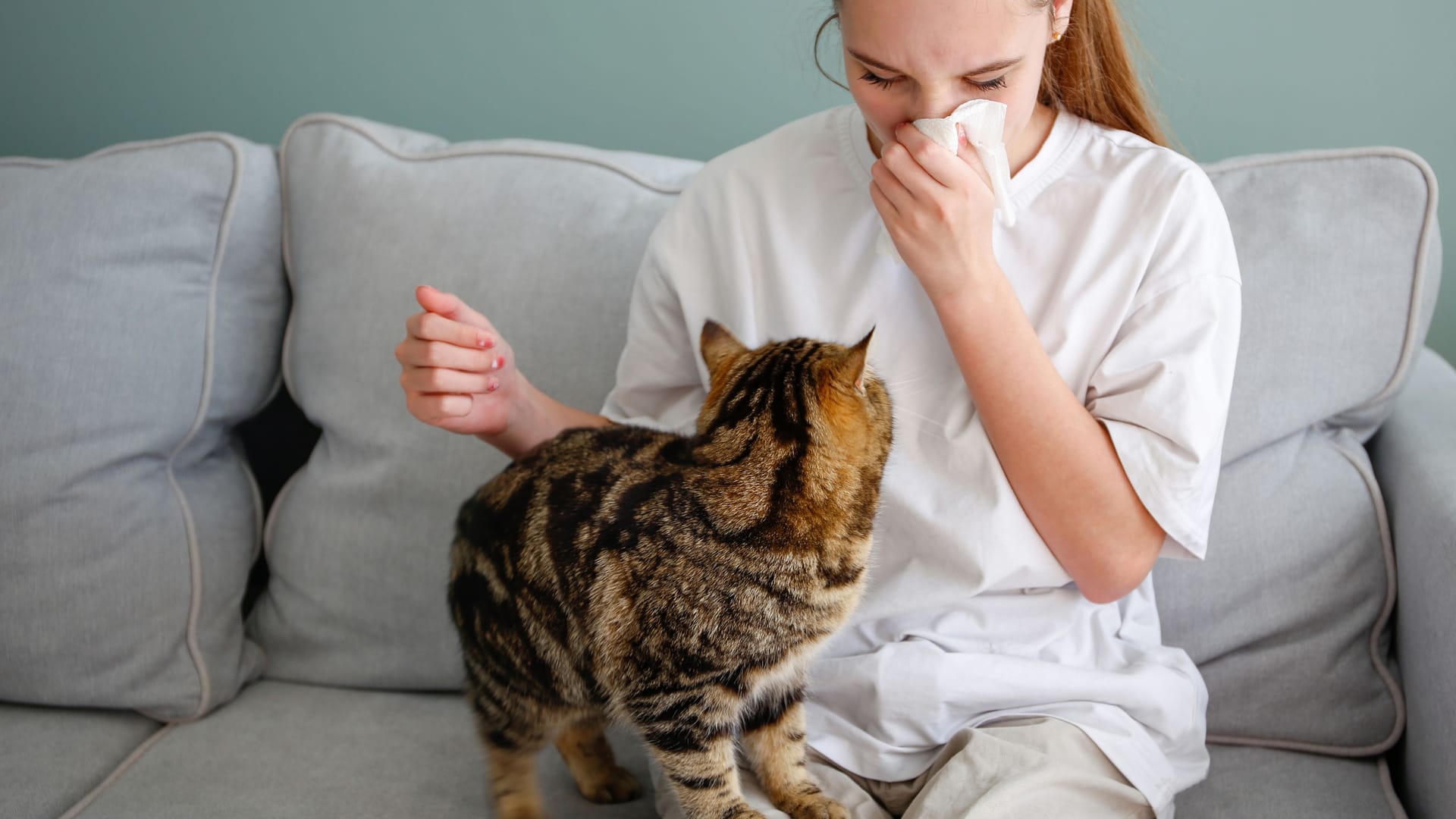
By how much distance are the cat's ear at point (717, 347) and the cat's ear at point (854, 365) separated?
5.7 inches

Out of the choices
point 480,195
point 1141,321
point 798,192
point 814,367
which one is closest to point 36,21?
point 480,195

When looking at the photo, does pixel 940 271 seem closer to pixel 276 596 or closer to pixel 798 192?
pixel 798 192

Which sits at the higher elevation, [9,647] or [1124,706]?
[1124,706]

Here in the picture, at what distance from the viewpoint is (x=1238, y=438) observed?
122 cm

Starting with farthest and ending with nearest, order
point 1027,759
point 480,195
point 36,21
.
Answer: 1. point 36,21
2. point 480,195
3. point 1027,759

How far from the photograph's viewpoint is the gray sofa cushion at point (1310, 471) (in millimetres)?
A: 1188

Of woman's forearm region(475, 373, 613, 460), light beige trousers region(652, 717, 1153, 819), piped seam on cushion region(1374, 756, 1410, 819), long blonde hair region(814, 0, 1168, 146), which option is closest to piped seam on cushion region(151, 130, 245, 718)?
woman's forearm region(475, 373, 613, 460)

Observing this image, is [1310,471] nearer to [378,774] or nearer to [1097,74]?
[1097,74]

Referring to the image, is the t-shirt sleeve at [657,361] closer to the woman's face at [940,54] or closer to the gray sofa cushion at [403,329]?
the gray sofa cushion at [403,329]

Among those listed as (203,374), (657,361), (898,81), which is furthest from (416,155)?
(898,81)

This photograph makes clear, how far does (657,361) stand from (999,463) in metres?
0.42

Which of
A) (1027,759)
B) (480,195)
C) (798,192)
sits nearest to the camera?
(1027,759)

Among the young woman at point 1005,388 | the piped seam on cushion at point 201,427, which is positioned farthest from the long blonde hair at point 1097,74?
the piped seam on cushion at point 201,427

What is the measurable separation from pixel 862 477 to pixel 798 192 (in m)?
0.36
